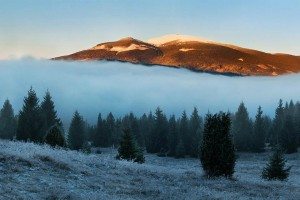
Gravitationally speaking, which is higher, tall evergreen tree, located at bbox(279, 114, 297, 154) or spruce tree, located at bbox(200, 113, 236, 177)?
spruce tree, located at bbox(200, 113, 236, 177)

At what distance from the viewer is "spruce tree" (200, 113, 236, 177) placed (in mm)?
34688

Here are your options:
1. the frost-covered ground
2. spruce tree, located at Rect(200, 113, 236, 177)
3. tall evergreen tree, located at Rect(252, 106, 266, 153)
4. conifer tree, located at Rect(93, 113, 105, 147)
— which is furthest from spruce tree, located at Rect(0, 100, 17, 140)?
spruce tree, located at Rect(200, 113, 236, 177)

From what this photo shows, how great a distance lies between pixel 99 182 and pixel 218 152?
38.4 feet

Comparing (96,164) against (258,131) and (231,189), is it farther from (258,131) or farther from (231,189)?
(258,131)

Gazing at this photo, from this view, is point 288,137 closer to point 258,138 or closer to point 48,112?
→ point 258,138

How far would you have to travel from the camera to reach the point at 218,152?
34.8m

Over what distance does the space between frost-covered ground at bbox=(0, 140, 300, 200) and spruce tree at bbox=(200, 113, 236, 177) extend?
3.99 ft

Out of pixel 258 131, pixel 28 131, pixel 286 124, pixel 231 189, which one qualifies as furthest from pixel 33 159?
pixel 258 131

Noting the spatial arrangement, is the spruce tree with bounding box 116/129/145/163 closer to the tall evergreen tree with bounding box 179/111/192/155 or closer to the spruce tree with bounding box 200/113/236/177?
the spruce tree with bounding box 200/113/236/177

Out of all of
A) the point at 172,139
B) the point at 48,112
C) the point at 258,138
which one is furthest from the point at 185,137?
the point at 48,112

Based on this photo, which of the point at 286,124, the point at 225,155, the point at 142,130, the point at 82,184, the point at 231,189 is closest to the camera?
the point at 82,184

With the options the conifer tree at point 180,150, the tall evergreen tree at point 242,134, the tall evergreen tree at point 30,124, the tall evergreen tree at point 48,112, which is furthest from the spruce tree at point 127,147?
the tall evergreen tree at point 242,134

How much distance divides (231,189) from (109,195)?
9.75m

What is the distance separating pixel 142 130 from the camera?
15812 centimetres
